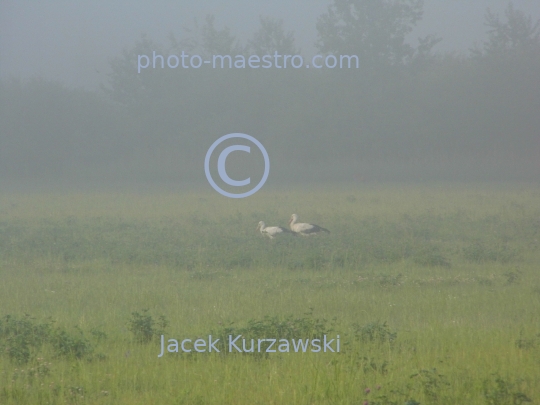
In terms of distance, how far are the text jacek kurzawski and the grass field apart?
0.15ft

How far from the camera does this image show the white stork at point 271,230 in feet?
18.1

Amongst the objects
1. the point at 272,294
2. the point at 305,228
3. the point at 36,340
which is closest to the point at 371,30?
the point at 305,228

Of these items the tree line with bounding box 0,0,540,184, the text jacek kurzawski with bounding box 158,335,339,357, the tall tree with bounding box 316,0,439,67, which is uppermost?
the tall tree with bounding box 316,0,439,67

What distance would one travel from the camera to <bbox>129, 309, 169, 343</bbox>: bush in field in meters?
5.09

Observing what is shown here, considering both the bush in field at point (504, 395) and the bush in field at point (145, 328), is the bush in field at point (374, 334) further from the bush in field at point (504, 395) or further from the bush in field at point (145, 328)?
the bush in field at point (145, 328)

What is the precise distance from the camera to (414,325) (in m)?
5.30

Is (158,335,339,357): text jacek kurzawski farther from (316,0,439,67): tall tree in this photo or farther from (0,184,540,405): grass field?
(316,0,439,67): tall tree

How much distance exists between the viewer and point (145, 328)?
16.7 feet

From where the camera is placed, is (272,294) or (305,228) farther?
(305,228)

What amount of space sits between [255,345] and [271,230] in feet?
3.29

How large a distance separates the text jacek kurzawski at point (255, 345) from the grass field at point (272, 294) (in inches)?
1.8

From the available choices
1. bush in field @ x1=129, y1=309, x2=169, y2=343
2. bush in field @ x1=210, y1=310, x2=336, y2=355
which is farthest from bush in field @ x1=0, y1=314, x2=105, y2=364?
bush in field @ x1=210, y1=310, x2=336, y2=355

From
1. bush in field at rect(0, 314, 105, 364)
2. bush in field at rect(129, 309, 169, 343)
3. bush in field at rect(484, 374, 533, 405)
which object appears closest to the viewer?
bush in field at rect(484, 374, 533, 405)

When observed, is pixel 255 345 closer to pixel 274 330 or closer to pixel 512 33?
pixel 274 330
